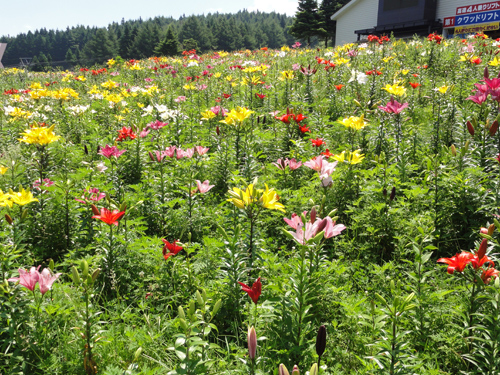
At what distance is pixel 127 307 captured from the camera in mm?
2225

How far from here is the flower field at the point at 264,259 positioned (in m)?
1.75

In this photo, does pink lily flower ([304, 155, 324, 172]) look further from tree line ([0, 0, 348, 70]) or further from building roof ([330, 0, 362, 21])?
building roof ([330, 0, 362, 21])

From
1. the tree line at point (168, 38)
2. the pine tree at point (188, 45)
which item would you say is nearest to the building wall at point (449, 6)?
the tree line at point (168, 38)

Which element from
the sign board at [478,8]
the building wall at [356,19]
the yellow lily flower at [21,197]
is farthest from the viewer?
the building wall at [356,19]

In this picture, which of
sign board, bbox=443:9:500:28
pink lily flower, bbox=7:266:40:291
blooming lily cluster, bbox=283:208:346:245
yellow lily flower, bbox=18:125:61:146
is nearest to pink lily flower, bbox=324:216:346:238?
blooming lily cluster, bbox=283:208:346:245

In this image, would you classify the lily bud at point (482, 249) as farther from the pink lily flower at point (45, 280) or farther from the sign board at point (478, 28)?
the sign board at point (478, 28)

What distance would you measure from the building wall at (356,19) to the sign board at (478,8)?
7.97 metres

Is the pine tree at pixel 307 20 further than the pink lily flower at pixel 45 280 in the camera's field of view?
Yes

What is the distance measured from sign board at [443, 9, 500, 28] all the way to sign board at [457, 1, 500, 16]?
307 mm

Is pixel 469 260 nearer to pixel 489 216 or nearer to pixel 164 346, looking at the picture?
pixel 489 216

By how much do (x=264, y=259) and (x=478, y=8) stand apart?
29.9 m

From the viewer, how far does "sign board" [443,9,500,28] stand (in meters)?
22.6

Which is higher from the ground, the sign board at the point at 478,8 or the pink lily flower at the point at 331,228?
the sign board at the point at 478,8

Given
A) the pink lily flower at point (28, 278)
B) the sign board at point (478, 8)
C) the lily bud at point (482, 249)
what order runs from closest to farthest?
the lily bud at point (482, 249) → the pink lily flower at point (28, 278) → the sign board at point (478, 8)
